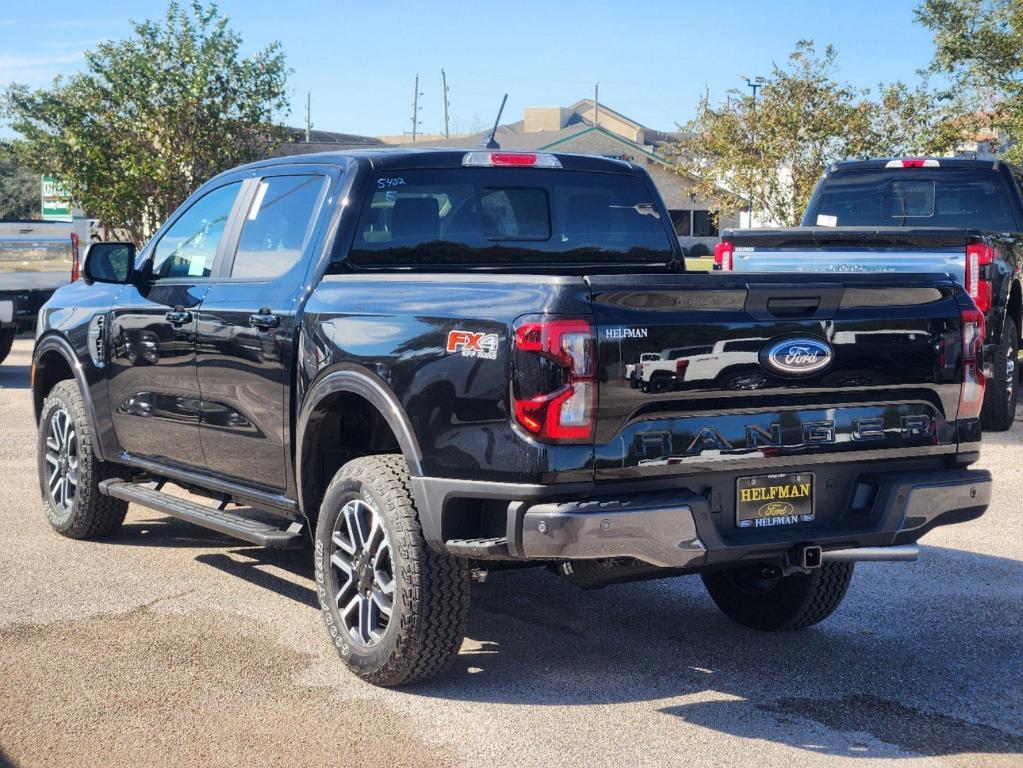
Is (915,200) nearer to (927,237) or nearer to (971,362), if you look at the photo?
(927,237)

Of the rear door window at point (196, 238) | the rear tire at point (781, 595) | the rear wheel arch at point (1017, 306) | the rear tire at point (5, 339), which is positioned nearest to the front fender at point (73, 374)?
the rear door window at point (196, 238)

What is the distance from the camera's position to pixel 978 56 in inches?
960

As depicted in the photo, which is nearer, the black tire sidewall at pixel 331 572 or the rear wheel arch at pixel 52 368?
the black tire sidewall at pixel 331 572

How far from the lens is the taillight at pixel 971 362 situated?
197 inches

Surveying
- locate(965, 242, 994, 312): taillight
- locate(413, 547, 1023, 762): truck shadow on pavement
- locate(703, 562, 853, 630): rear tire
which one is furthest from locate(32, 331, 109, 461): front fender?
locate(965, 242, 994, 312): taillight

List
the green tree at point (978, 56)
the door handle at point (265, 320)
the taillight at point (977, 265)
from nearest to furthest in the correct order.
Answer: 1. the door handle at point (265, 320)
2. the taillight at point (977, 265)
3. the green tree at point (978, 56)

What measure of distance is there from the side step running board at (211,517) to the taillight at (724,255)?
473 centimetres

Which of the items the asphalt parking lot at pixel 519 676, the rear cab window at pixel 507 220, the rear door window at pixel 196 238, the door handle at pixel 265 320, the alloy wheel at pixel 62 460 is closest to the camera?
the asphalt parking lot at pixel 519 676

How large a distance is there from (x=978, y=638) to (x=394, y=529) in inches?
101

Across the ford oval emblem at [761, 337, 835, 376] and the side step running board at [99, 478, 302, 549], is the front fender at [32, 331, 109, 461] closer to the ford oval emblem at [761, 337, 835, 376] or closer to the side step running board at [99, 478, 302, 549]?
the side step running board at [99, 478, 302, 549]

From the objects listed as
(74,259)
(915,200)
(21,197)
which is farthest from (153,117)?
(21,197)

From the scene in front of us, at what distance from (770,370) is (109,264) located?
3.64 m

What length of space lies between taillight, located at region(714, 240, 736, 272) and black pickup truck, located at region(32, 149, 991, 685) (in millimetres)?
3491

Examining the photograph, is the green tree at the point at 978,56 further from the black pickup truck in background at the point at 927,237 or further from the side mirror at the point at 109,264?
the side mirror at the point at 109,264
